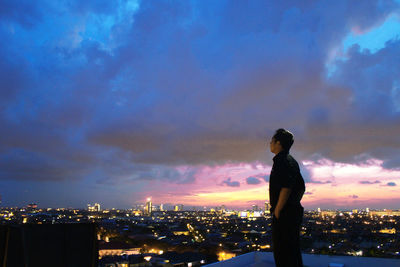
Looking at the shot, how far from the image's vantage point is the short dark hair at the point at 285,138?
211 cm

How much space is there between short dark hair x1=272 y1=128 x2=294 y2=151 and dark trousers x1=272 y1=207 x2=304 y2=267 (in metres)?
0.43

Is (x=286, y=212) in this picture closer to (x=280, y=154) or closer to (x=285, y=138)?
(x=280, y=154)

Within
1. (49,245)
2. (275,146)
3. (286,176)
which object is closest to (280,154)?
(275,146)

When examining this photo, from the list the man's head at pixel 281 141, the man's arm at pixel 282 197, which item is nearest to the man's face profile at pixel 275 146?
the man's head at pixel 281 141

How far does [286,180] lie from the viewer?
189cm

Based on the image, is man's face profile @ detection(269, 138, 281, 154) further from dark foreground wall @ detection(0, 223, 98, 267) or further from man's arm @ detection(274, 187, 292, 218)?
dark foreground wall @ detection(0, 223, 98, 267)

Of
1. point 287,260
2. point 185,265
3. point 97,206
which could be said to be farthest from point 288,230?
point 97,206

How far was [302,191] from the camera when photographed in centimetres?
204

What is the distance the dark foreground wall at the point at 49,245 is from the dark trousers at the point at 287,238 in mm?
1094

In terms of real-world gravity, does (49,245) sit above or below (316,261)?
above

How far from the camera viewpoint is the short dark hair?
211cm

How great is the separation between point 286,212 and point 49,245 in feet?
4.38

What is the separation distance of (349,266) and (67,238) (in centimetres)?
280

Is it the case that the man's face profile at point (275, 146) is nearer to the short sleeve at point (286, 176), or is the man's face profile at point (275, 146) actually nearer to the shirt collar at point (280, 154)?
the shirt collar at point (280, 154)
